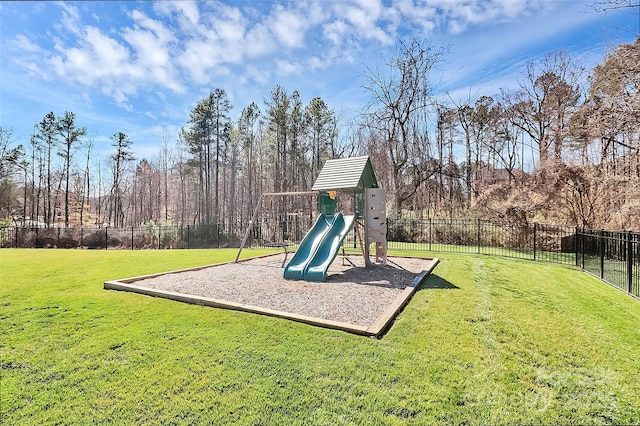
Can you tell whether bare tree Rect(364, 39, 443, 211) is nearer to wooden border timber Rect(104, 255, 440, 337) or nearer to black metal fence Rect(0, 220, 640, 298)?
black metal fence Rect(0, 220, 640, 298)

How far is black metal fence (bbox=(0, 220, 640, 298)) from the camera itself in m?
6.64

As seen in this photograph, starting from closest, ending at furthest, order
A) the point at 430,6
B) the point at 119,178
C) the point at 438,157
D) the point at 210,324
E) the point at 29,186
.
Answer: the point at 210,324 → the point at 430,6 → the point at 438,157 → the point at 29,186 → the point at 119,178

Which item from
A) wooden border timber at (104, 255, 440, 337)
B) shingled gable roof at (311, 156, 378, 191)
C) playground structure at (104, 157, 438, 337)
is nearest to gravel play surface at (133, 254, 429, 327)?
playground structure at (104, 157, 438, 337)

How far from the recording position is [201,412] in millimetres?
2201

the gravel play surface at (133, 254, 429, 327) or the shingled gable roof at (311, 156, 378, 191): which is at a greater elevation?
the shingled gable roof at (311, 156, 378, 191)

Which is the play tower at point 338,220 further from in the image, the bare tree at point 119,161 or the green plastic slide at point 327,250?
the bare tree at point 119,161

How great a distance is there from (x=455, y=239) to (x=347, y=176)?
913cm

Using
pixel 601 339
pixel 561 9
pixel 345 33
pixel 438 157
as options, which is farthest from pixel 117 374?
pixel 438 157

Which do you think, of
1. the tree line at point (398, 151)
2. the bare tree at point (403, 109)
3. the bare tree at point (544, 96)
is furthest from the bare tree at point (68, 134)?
the bare tree at point (544, 96)

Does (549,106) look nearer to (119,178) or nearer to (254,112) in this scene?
(254,112)

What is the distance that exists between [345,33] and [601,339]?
341 inches

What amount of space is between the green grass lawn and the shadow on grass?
0.89m

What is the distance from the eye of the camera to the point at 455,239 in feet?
49.2

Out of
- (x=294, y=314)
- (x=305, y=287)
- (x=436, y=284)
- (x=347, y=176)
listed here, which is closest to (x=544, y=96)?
(x=347, y=176)
